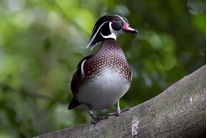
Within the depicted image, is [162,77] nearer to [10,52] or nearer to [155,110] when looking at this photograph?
[155,110]

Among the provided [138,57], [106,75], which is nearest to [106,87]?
[106,75]

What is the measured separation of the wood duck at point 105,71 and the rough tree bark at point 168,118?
0.07m

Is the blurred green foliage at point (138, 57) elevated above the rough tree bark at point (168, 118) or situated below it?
below

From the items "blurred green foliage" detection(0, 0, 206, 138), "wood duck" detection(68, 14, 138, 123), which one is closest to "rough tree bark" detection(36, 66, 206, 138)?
"wood duck" detection(68, 14, 138, 123)

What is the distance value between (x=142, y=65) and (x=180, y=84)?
4.90ft

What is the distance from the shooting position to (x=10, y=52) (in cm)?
545

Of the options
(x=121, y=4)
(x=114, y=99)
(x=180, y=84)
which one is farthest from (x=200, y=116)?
(x=121, y=4)

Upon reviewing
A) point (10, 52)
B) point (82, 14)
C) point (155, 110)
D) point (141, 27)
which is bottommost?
point (10, 52)

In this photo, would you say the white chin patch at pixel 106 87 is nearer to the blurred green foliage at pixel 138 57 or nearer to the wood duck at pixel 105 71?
the wood duck at pixel 105 71

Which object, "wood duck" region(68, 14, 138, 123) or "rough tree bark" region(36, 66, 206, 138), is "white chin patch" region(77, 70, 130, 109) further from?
"rough tree bark" region(36, 66, 206, 138)

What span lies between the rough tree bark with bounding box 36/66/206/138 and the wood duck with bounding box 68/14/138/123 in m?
0.07

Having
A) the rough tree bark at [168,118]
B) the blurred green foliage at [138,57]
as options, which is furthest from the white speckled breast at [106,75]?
the blurred green foliage at [138,57]

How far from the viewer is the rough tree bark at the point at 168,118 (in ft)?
6.87

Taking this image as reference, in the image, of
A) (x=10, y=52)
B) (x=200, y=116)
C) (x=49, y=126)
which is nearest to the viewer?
(x=200, y=116)
